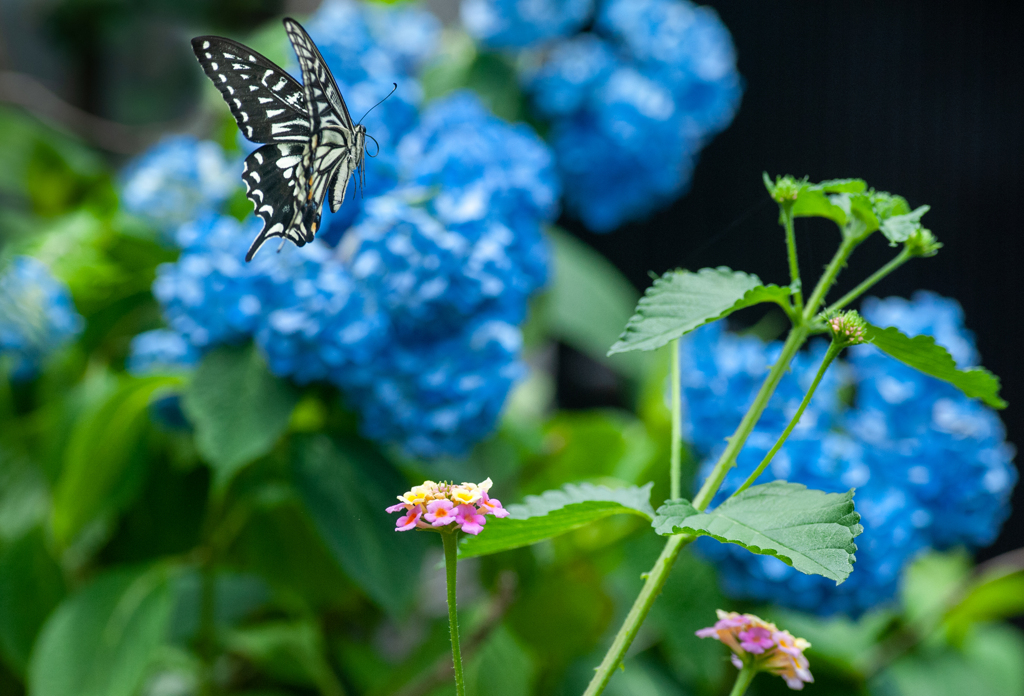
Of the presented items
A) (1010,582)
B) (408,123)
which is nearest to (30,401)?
(408,123)

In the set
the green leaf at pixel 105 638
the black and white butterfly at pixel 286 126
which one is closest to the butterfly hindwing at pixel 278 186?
the black and white butterfly at pixel 286 126

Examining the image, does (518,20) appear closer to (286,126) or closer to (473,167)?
(473,167)

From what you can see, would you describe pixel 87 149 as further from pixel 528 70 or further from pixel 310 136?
pixel 310 136

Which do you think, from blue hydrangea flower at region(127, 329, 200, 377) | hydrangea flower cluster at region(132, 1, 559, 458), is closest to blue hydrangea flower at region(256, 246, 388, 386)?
hydrangea flower cluster at region(132, 1, 559, 458)

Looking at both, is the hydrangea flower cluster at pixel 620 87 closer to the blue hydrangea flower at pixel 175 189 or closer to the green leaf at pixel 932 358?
the blue hydrangea flower at pixel 175 189

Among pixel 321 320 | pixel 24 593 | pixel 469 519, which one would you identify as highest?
pixel 469 519

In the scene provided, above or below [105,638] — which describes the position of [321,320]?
above

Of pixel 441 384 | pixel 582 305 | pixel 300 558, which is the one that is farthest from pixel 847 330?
pixel 582 305

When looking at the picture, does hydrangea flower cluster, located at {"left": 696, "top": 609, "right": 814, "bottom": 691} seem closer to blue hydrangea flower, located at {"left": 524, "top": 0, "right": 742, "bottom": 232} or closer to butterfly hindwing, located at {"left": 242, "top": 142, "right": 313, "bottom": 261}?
butterfly hindwing, located at {"left": 242, "top": 142, "right": 313, "bottom": 261}
